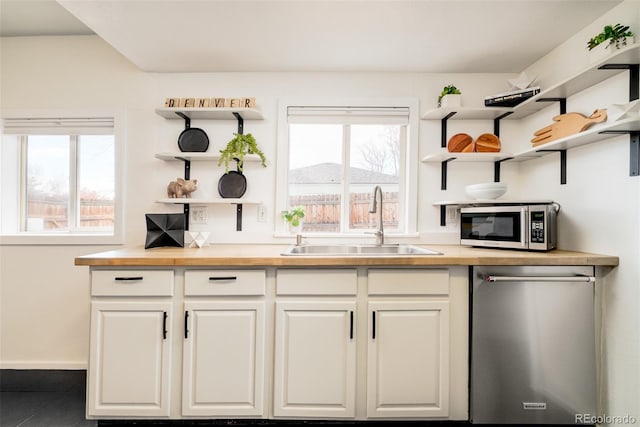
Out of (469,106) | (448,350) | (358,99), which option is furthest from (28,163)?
(469,106)

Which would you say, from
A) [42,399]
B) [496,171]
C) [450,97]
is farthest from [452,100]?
[42,399]

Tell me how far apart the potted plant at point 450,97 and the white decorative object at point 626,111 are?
0.88m

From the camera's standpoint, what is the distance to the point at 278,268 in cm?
168

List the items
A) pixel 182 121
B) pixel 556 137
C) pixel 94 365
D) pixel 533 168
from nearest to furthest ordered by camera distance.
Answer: pixel 94 365, pixel 556 137, pixel 533 168, pixel 182 121

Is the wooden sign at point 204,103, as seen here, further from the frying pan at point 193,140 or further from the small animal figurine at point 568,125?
the small animal figurine at point 568,125

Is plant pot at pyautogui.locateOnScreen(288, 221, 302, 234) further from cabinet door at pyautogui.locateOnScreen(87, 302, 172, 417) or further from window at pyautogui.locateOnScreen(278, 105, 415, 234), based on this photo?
cabinet door at pyautogui.locateOnScreen(87, 302, 172, 417)

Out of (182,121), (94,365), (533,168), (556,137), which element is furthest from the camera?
(182,121)

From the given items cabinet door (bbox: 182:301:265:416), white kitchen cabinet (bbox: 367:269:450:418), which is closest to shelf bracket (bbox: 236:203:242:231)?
cabinet door (bbox: 182:301:265:416)

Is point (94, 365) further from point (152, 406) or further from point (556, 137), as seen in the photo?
point (556, 137)

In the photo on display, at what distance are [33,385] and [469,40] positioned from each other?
12.4 ft

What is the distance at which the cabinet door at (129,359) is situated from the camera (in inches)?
64.1

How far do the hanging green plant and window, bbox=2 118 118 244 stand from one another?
0.97 m

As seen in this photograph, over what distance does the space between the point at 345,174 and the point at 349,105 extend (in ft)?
1.71

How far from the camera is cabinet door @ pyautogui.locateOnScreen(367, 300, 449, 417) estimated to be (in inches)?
64.9
